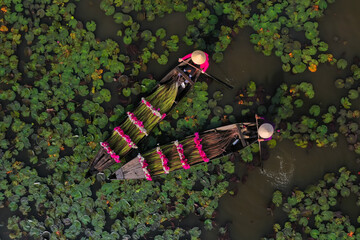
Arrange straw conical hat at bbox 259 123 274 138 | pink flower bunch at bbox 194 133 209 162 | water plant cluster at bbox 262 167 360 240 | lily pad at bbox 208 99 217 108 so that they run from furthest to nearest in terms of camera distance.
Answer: lily pad at bbox 208 99 217 108
water plant cluster at bbox 262 167 360 240
pink flower bunch at bbox 194 133 209 162
straw conical hat at bbox 259 123 274 138

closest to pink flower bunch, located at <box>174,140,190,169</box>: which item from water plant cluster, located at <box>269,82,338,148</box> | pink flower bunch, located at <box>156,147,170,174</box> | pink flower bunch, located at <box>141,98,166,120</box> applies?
pink flower bunch, located at <box>156,147,170,174</box>

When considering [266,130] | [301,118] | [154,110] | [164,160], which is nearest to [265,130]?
[266,130]

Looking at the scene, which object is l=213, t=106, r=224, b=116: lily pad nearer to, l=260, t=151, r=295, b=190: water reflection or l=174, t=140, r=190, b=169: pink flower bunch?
l=174, t=140, r=190, b=169: pink flower bunch

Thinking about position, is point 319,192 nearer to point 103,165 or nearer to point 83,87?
point 103,165

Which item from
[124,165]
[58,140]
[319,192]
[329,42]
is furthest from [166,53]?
[319,192]

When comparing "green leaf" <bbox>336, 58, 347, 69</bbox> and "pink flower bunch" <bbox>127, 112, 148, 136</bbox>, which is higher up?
"green leaf" <bbox>336, 58, 347, 69</bbox>

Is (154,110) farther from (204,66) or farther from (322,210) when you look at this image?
(322,210)

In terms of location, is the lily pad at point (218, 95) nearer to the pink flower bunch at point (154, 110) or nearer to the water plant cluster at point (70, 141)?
the water plant cluster at point (70, 141)

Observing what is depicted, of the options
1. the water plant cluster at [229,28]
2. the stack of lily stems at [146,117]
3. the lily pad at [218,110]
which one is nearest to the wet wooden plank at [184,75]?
the stack of lily stems at [146,117]
